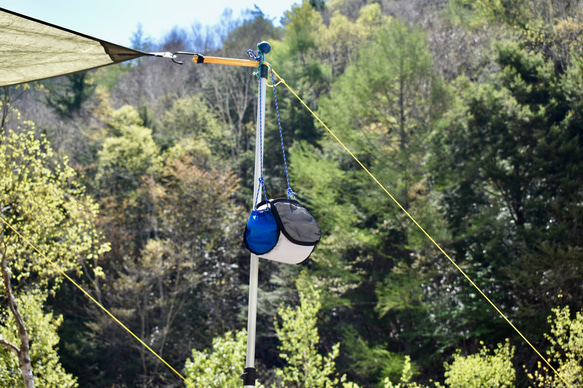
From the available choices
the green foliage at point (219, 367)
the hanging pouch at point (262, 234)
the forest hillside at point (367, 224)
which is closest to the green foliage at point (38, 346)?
the forest hillside at point (367, 224)

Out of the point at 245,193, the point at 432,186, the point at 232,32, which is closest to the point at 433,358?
the point at 432,186

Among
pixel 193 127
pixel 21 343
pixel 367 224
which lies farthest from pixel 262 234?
pixel 193 127

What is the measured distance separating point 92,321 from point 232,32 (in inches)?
630

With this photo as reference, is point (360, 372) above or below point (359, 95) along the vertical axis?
below

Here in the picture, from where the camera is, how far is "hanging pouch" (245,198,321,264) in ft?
7.78

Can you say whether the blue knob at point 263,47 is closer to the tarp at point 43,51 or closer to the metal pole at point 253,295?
the metal pole at point 253,295

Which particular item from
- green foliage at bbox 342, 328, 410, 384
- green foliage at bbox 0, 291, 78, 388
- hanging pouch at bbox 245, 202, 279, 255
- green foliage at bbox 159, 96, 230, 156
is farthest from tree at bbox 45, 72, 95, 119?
hanging pouch at bbox 245, 202, 279, 255

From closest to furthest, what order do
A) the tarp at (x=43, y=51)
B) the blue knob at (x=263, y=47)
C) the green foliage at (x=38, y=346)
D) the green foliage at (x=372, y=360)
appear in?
the tarp at (x=43, y=51) → the blue knob at (x=263, y=47) → the green foliage at (x=38, y=346) → the green foliage at (x=372, y=360)

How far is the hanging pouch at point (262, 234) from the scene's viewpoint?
238 cm

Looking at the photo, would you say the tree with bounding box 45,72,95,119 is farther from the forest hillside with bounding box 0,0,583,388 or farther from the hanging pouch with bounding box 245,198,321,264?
the hanging pouch with bounding box 245,198,321,264

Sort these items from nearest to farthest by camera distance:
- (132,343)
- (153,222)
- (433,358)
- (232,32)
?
1. (433,358)
2. (132,343)
3. (153,222)
4. (232,32)

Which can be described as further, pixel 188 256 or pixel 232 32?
pixel 232 32

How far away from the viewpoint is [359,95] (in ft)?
37.2

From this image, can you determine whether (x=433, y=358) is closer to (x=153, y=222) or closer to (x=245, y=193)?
(x=245, y=193)
